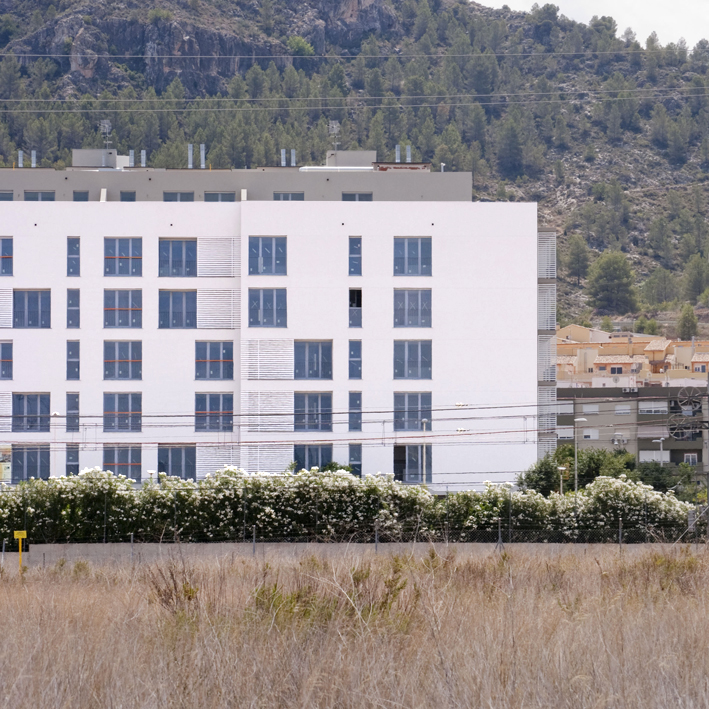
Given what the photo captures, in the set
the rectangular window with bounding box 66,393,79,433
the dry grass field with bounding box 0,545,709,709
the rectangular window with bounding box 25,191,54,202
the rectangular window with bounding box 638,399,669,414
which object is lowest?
the rectangular window with bounding box 638,399,669,414

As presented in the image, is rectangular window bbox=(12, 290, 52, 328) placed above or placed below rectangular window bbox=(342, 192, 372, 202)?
below

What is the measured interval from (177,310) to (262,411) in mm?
6626

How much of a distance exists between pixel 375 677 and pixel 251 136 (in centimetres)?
12774

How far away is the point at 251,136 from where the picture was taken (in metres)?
132

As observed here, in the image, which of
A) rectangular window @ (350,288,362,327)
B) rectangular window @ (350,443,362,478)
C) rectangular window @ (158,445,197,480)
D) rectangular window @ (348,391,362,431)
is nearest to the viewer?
rectangular window @ (350,443,362,478)

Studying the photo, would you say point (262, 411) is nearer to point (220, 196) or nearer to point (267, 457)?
point (267, 457)

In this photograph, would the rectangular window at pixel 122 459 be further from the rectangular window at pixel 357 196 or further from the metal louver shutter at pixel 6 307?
the rectangular window at pixel 357 196

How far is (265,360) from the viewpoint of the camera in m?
48.9

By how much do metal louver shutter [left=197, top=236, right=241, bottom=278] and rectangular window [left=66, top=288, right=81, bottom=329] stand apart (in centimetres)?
599

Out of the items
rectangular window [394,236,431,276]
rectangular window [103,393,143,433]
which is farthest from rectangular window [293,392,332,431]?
rectangular window [103,393,143,433]

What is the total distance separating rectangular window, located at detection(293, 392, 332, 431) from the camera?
4878cm

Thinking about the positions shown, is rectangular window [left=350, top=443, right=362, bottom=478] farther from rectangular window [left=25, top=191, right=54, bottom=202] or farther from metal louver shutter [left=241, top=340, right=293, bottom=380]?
rectangular window [left=25, top=191, right=54, bottom=202]

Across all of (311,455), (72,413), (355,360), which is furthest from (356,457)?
(72,413)

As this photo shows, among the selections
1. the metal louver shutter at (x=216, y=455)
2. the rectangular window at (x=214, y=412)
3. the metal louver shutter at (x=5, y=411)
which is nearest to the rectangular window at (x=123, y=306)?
the rectangular window at (x=214, y=412)
